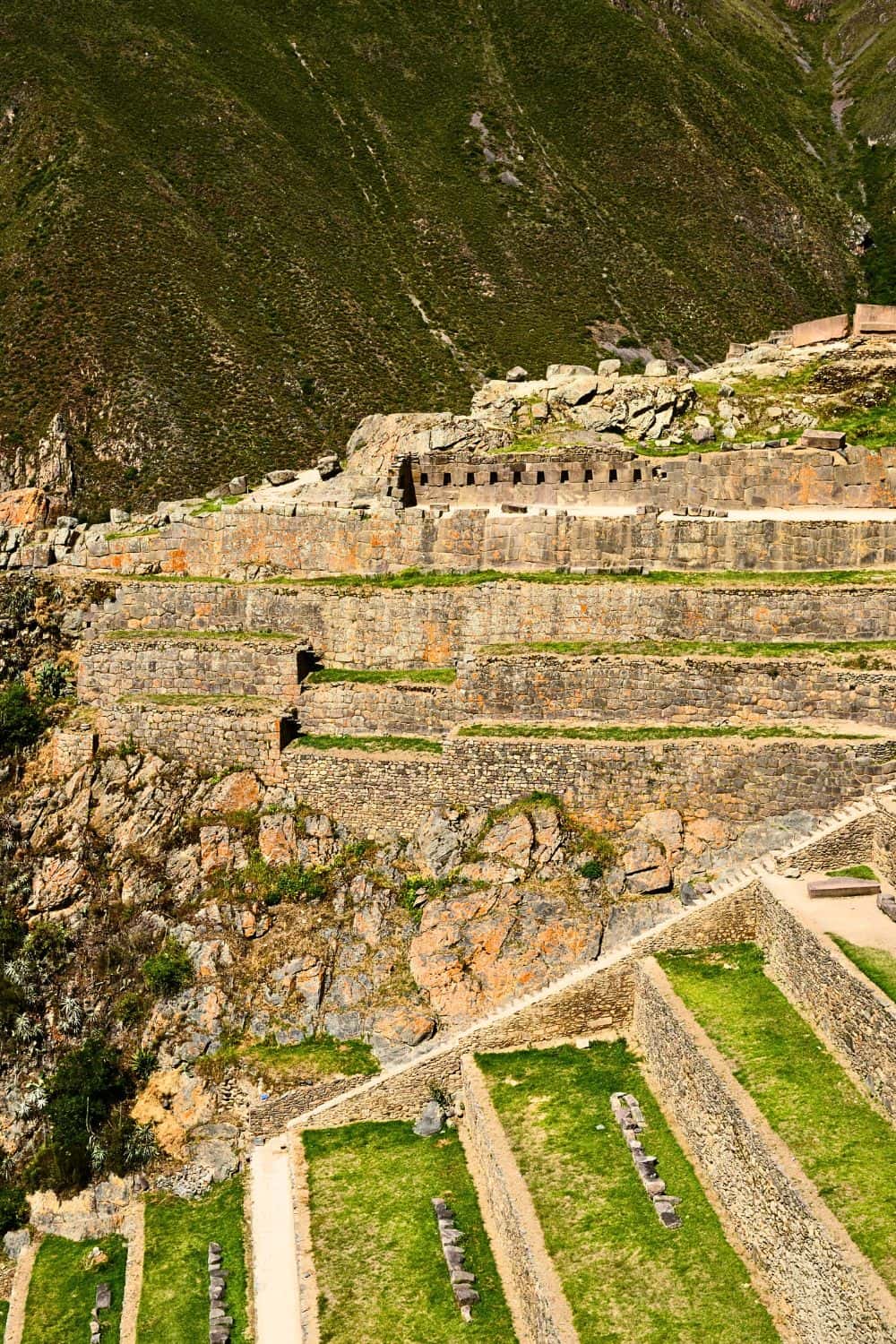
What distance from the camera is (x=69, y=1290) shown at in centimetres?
2438

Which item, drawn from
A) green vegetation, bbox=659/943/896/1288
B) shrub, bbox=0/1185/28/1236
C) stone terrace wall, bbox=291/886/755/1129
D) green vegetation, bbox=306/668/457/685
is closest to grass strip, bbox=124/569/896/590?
green vegetation, bbox=306/668/457/685

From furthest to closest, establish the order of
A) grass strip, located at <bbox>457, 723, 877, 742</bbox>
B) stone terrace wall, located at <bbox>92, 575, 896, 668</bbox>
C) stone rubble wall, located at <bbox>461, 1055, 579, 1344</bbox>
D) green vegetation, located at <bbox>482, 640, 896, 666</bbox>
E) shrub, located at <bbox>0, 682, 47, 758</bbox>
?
shrub, located at <bbox>0, 682, 47, 758</bbox> → stone terrace wall, located at <bbox>92, 575, 896, 668</bbox> → green vegetation, located at <bbox>482, 640, 896, 666</bbox> → grass strip, located at <bbox>457, 723, 877, 742</bbox> → stone rubble wall, located at <bbox>461, 1055, 579, 1344</bbox>

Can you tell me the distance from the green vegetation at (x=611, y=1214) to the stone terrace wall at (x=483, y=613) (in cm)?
880

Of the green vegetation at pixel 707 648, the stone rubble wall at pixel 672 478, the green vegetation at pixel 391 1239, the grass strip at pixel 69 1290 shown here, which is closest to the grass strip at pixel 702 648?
the green vegetation at pixel 707 648

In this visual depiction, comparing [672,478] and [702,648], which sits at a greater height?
[672,478]

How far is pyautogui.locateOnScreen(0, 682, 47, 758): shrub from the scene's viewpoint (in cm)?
3244

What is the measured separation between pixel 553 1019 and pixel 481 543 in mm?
11428

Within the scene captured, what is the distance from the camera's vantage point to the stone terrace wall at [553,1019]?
83.7 feet

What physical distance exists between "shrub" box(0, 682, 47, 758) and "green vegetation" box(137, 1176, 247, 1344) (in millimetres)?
11029

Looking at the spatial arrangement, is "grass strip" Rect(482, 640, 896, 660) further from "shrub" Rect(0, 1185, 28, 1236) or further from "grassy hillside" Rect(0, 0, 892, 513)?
"grassy hillside" Rect(0, 0, 892, 513)

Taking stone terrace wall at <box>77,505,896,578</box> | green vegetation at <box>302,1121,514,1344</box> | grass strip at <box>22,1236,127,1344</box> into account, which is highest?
stone terrace wall at <box>77,505,896,578</box>

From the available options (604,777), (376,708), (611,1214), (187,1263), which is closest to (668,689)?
(604,777)

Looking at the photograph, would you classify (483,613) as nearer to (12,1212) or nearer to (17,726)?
(17,726)

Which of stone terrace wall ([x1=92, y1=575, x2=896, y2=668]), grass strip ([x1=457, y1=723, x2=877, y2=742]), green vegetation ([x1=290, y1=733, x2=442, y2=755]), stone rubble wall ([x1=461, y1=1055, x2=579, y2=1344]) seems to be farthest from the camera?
green vegetation ([x1=290, y1=733, x2=442, y2=755])
